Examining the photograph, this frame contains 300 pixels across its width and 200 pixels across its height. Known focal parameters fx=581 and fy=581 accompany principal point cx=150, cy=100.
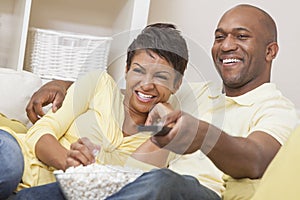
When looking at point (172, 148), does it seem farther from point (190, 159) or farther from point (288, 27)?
point (288, 27)

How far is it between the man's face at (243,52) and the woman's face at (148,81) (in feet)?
1.24

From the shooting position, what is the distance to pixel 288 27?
2.32 metres

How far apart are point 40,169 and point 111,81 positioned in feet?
0.93

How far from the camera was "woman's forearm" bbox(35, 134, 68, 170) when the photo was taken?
4.63 ft

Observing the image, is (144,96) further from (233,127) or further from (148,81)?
(233,127)

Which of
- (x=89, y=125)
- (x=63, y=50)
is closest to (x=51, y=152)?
(x=89, y=125)

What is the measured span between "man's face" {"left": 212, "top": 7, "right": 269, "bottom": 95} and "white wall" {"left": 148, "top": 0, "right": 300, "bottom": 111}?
65 centimetres

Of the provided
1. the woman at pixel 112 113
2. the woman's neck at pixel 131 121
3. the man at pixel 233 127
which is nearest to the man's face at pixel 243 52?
the man at pixel 233 127

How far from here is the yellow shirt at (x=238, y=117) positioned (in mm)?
1355

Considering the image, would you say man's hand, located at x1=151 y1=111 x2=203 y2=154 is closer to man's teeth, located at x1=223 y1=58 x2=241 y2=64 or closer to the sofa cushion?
man's teeth, located at x1=223 y1=58 x2=241 y2=64

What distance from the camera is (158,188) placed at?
3.63 feet

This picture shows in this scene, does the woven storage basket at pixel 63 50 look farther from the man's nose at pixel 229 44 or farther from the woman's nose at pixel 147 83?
the woman's nose at pixel 147 83

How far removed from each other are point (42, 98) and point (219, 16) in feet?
3.09

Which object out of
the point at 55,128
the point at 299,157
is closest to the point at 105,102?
the point at 55,128
